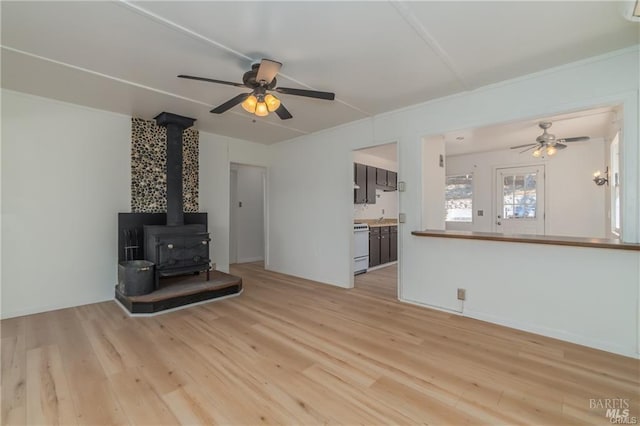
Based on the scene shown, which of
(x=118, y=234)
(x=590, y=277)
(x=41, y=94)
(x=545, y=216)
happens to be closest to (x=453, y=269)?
(x=590, y=277)

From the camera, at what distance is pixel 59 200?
3.54 m

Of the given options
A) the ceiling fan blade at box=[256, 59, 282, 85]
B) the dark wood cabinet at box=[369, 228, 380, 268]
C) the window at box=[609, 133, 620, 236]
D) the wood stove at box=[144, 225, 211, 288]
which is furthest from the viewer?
the dark wood cabinet at box=[369, 228, 380, 268]

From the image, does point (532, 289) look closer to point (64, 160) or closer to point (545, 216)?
point (545, 216)

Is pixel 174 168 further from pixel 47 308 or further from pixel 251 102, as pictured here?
pixel 47 308

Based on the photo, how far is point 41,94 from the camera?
130 inches

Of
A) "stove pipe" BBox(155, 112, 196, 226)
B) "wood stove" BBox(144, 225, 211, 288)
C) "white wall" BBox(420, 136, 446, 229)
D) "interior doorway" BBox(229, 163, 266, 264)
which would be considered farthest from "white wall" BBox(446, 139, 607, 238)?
"stove pipe" BBox(155, 112, 196, 226)

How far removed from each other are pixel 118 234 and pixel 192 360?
8.45 feet

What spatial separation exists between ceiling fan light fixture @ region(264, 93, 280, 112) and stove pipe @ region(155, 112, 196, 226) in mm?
2012

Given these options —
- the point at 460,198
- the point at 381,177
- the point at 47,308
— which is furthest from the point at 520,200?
the point at 47,308

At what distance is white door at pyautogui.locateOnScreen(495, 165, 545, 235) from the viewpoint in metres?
5.64

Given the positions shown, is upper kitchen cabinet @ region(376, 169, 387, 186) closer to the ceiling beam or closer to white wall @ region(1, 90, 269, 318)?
the ceiling beam

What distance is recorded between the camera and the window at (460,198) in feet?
21.6

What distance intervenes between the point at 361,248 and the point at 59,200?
15.1ft

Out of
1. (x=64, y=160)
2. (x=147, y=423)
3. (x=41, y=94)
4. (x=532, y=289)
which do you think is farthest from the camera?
(x=64, y=160)
